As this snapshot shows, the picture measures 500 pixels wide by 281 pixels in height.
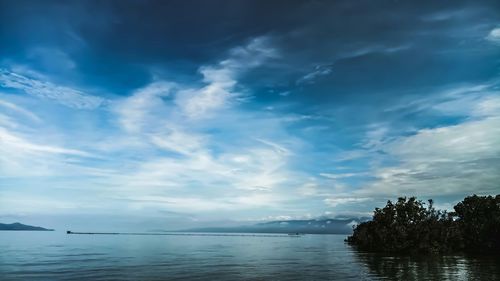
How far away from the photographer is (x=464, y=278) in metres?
69.4

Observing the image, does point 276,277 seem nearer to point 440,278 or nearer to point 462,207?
point 440,278

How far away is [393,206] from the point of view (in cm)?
15162

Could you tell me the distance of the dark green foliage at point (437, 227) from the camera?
143 metres

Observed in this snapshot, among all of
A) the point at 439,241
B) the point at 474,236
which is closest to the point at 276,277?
the point at 439,241

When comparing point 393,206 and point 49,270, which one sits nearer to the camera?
point 49,270

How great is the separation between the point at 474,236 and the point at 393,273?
3676 inches

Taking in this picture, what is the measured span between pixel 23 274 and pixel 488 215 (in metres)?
153

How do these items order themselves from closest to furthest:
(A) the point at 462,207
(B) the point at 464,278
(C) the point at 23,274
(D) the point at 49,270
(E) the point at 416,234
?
1. (B) the point at 464,278
2. (C) the point at 23,274
3. (D) the point at 49,270
4. (E) the point at 416,234
5. (A) the point at 462,207

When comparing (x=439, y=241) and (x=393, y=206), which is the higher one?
(x=393, y=206)

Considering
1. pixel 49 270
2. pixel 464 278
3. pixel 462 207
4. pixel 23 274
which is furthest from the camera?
pixel 462 207

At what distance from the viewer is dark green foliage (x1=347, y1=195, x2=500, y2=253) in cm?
14338

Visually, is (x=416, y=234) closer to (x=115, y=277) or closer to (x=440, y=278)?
(x=440, y=278)

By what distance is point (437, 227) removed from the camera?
148 meters

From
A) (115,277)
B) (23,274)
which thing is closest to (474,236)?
(115,277)
